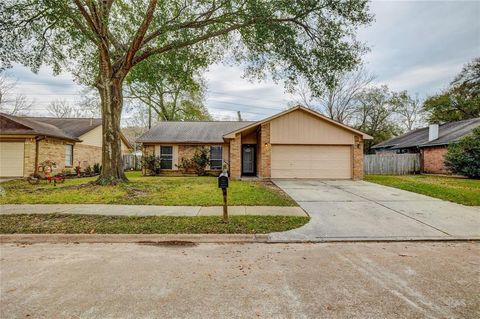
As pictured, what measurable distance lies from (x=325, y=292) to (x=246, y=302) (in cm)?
92

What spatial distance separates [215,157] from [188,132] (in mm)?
Answer: 3238

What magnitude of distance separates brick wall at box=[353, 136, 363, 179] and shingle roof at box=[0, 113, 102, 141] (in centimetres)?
1854

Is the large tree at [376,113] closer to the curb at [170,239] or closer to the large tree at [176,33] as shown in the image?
the large tree at [176,33]

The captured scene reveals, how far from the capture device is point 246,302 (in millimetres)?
2721

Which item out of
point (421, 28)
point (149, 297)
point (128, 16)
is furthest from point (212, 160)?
point (149, 297)

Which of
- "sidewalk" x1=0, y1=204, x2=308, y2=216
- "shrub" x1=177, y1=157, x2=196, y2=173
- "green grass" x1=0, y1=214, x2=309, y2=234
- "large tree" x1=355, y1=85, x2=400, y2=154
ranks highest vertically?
"large tree" x1=355, y1=85, x2=400, y2=154

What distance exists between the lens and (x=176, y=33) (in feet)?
35.4

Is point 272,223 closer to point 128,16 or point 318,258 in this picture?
point 318,258

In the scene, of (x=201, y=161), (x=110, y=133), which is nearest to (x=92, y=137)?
(x=201, y=161)

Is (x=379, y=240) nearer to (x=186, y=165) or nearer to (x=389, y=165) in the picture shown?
(x=186, y=165)

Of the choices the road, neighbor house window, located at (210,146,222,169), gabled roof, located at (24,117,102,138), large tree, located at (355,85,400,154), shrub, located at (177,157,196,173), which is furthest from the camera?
large tree, located at (355,85,400,154)

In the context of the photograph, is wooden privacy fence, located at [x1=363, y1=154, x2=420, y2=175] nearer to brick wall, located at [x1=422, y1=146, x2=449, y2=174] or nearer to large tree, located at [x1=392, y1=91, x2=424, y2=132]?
brick wall, located at [x1=422, y1=146, x2=449, y2=174]

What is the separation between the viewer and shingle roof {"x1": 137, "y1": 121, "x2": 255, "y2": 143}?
1864cm

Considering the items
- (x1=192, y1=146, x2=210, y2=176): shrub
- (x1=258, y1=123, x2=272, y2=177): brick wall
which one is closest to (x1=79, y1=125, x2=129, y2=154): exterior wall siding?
(x1=192, y1=146, x2=210, y2=176): shrub
